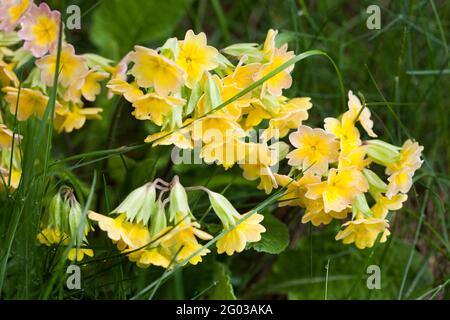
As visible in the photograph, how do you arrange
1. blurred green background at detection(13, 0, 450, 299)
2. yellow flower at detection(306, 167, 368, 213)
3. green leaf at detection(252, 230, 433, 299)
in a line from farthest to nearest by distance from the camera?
green leaf at detection(252, 230, 433, 299), blurred green background at detection(13, 0, 450, 299), yellow flower at detection(306, 167, 368, 213)

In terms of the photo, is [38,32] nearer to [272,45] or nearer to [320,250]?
[272,45]

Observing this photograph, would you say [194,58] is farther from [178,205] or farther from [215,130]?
[178,205]

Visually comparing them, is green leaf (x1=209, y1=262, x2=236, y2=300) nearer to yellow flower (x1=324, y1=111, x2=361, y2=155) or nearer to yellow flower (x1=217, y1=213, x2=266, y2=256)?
yellow flower (x1=217, y1=213, x2=266, y2=256)

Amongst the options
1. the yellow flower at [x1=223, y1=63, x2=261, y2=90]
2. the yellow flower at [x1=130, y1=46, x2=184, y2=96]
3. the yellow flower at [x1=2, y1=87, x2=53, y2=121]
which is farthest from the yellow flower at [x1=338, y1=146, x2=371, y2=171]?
the yellow flower at [x1=2, y1=87, x2=53, y2=121]

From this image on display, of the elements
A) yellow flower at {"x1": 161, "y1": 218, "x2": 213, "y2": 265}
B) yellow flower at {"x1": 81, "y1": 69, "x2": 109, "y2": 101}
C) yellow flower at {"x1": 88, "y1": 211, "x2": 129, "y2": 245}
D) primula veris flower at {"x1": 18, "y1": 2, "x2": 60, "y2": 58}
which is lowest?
yellow flower at {"x1": 161, "y1": 218, "x2": 213, "y2": 265}

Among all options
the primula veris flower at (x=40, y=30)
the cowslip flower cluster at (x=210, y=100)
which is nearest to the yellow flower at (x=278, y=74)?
the cowslip flower cluster at (x=210, y=100)

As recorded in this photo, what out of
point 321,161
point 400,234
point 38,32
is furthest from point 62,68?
point 400,234

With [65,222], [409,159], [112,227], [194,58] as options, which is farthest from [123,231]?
[409,159]

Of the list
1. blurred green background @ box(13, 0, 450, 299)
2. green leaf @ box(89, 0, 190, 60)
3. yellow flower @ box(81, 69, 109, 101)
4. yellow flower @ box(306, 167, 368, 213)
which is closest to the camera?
yellow flower @ box(306, 167, 368, 213)
